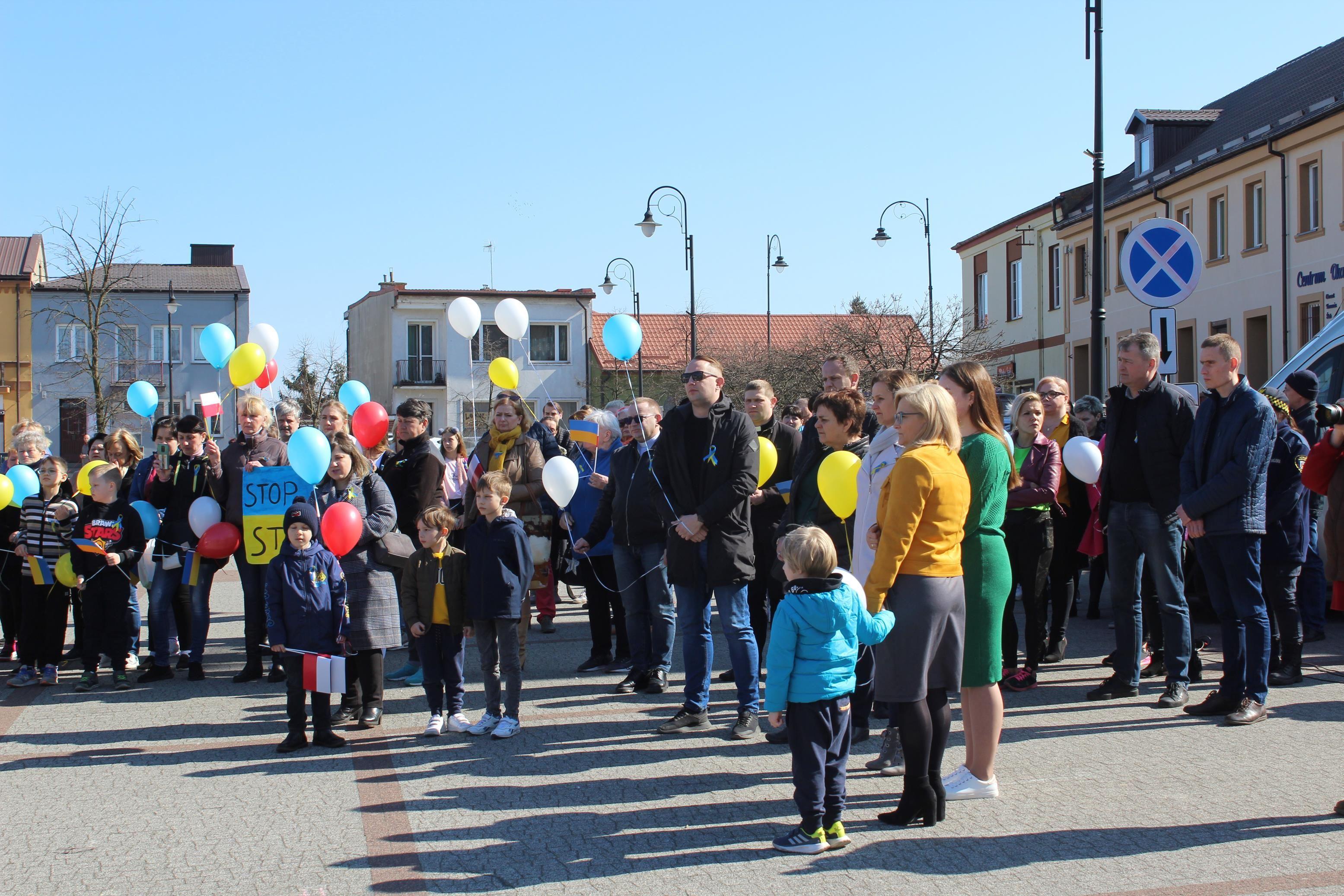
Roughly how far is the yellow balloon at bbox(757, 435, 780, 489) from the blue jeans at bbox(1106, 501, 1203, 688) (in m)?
2.18

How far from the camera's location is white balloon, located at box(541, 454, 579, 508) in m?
8.56

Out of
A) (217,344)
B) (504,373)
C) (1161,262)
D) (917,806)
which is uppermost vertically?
(1161,262)

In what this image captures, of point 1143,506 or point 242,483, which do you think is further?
point 242,483

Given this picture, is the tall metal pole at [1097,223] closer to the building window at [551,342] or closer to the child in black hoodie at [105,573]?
the child in black hoodie at [105,573]

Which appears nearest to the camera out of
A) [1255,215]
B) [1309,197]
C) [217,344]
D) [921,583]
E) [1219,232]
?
[921,583]

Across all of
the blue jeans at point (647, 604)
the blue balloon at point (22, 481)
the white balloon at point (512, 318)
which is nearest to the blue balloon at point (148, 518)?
the blue balloon at point (22, 481)

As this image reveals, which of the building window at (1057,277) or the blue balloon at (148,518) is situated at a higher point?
the building window at (1057,277)

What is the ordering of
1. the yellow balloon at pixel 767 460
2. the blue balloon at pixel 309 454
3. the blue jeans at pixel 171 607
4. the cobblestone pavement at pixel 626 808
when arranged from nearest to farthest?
the cobblestone pavement at pixel 626 808 < the blue balloon at pixel 309 454 < the yellow balloon at pixel 767 460 < the blue jeans at pixel 171 607

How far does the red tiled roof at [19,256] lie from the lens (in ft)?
166

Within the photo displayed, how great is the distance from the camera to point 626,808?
5.35 meters

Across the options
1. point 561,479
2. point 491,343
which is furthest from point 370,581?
point 491,343

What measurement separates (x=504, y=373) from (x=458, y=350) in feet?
148

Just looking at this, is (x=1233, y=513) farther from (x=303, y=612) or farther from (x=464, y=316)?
(x=464, y=316)

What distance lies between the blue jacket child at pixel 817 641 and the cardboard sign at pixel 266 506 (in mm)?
4777
